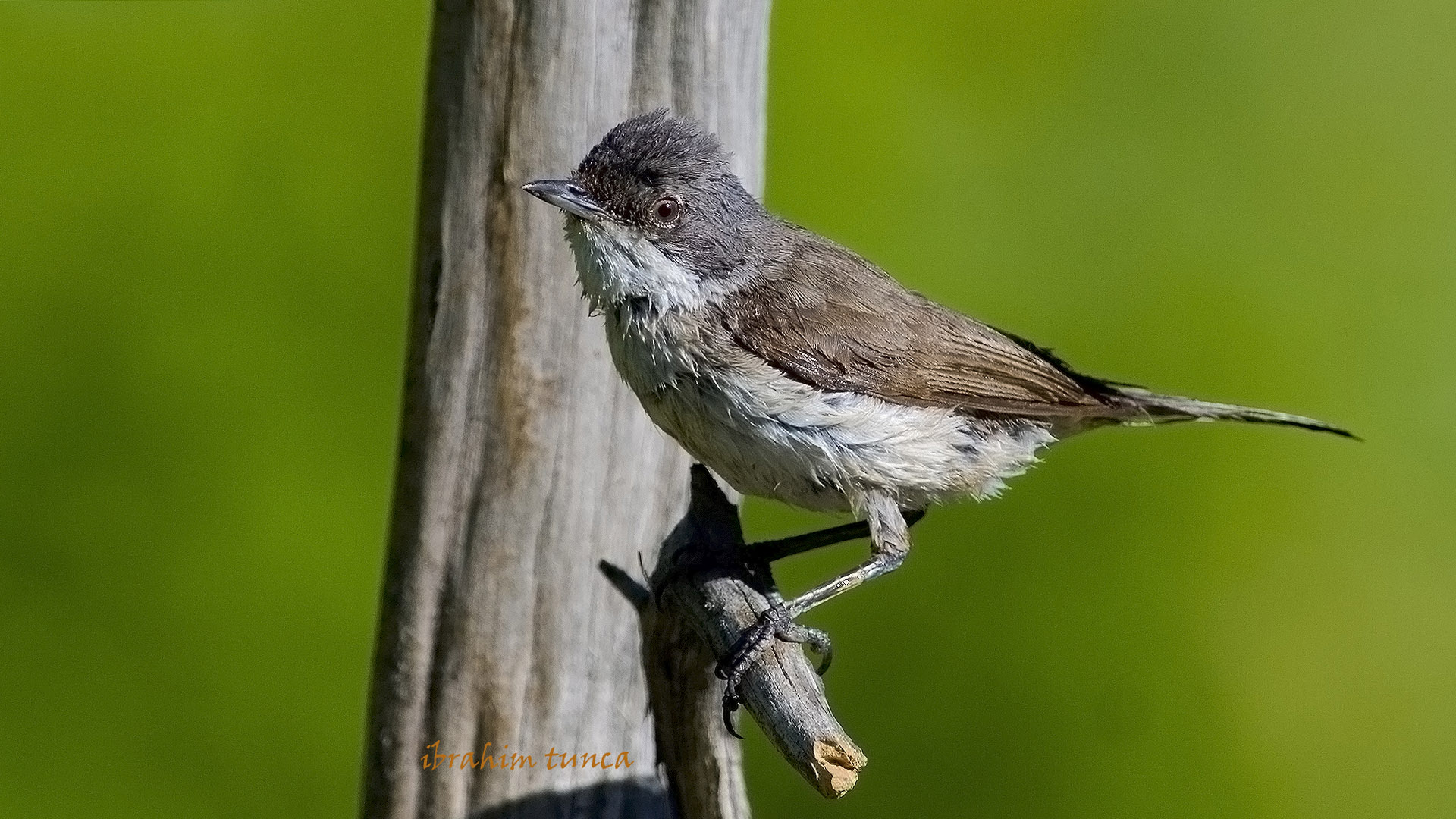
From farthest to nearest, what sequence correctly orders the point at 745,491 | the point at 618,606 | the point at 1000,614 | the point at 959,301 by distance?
the point at 959,301 → the point at 1000,614 → the point at 618,606 → the point at 745,491

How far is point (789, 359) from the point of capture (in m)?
3.30

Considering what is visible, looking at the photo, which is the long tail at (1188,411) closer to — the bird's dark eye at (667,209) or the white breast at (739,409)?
the white breast at (739,409)

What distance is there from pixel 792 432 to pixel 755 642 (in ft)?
1.73

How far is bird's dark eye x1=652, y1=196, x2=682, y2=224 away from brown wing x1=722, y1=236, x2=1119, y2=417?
0.25 metres

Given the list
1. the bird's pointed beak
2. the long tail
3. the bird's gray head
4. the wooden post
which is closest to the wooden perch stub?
the wooden post

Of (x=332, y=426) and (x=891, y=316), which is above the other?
(x=891, y=316)

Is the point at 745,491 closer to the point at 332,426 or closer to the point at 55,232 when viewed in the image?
the point at 332,426

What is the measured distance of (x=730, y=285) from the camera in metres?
3.43

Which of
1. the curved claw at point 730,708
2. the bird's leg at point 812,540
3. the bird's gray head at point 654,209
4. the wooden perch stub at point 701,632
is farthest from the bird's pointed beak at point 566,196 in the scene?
the curved claw at point 730,708

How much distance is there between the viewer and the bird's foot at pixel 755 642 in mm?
2918

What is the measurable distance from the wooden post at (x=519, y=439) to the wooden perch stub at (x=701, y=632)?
15 centimetres

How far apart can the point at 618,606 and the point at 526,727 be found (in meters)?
0.39

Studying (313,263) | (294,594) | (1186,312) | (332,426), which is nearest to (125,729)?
(294,594)

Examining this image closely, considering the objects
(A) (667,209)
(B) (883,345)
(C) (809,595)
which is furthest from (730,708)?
(A) (667,209)
